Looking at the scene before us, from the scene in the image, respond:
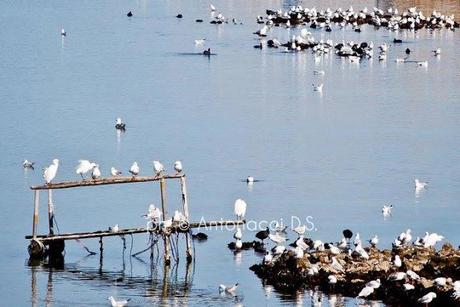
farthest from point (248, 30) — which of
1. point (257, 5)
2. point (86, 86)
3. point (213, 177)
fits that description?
point (213, 177)

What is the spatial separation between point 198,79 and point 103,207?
2213 cm

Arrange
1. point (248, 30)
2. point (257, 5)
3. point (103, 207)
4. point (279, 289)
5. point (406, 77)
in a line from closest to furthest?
point (279, 289)
point (103, 207)
point (406, 77)
point (248, 30)
point (257, 5)

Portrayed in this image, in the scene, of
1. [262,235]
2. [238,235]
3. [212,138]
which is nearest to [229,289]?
[238,235]

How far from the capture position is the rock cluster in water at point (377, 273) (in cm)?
2180

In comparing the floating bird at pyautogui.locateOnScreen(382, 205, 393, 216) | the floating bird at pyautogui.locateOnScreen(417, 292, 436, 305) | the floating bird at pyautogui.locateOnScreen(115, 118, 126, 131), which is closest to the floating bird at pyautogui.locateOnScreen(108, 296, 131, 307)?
the floating bird at pyautogui.locateOnScreen(417, 292, 436, 305)

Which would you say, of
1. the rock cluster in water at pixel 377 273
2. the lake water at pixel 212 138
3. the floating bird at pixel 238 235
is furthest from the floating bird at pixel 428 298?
the floating bird at pixel 238 235

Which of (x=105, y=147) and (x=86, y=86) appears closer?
(x=105, y=147)

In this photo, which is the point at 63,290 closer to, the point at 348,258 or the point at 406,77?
the point at 348,258

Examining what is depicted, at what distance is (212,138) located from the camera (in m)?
39.2

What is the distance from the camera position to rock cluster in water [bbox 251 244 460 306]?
21.8m

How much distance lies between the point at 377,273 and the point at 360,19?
48.8 meters

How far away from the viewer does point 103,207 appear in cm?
2914

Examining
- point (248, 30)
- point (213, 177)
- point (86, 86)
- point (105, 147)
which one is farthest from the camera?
point (248, 30)

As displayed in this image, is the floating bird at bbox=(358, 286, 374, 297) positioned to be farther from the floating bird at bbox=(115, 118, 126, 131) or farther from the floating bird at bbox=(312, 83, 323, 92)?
the floating bird at bbox=(312, 83, 323, 92)
